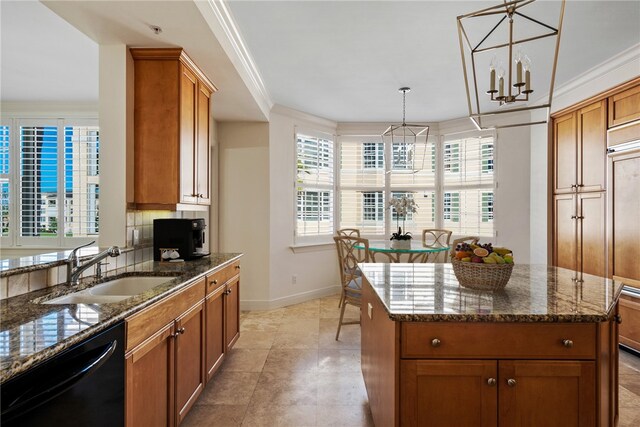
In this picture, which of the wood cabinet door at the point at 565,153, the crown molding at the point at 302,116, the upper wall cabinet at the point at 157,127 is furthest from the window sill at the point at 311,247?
the wood cabinet door at the point at 565,153

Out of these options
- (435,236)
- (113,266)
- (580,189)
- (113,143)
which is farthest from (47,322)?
(435,236)

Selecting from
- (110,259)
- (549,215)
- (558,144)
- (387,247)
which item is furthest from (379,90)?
(110,259)

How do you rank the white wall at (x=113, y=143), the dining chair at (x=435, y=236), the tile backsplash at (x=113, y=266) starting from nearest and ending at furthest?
the tile backsplash at (x=113, y=266) < the white wall at (x=113, y=143) < the dining chair at (x=435, y=236)

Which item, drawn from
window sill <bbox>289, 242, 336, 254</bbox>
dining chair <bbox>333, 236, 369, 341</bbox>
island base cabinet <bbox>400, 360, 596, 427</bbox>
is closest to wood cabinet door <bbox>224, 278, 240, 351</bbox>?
dining chair <bbox>333, 236, 369, 341</bbox>

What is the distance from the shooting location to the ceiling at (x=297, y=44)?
2.14 metres

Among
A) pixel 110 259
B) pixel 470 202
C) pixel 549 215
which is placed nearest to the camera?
pixel 110 259

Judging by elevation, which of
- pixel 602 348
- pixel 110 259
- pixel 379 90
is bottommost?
pixel 602 348

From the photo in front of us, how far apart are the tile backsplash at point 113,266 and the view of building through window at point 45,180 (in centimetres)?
169

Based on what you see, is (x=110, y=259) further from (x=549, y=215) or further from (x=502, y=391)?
(x=549, y=215)

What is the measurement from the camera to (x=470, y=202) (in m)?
4.93

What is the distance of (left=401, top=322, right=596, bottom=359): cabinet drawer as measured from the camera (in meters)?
1.29

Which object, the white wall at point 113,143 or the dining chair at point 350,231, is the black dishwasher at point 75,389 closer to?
the white wall at point 113,143

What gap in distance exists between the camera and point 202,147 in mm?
2857

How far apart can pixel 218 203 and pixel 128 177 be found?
6.71 feet
